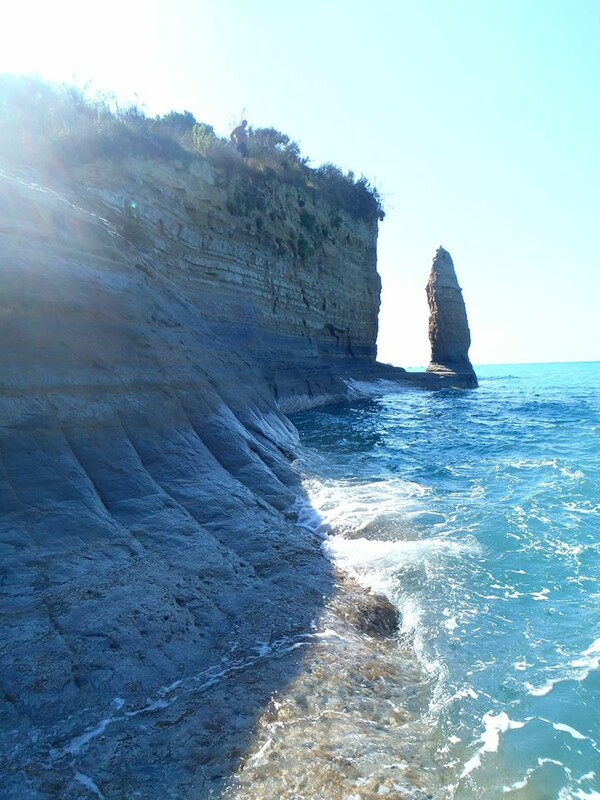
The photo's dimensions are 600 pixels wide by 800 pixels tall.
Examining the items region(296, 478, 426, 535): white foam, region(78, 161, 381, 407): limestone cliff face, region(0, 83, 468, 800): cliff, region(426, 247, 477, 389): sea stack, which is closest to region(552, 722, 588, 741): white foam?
region(0, 83, 468, 800): cliff

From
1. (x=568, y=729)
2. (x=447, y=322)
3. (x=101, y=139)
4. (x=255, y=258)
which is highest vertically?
(x=101, y=139)

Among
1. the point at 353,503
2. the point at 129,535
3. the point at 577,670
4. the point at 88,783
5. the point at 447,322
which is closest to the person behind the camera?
the point at 88,783

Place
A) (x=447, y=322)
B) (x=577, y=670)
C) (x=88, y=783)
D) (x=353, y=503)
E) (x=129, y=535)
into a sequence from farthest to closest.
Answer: (x=447, y=322), (x=353, y=503), (x=129, y=535), (x=577, y=670), (x=88, y=783)

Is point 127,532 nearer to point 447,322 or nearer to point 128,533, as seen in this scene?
point 128,533

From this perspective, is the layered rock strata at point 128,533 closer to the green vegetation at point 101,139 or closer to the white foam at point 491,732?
the white foam at point 491,732

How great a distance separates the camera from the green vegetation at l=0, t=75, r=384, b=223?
12984 millimetres

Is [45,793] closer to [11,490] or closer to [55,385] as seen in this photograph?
[11,490]

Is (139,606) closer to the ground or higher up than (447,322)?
closer to the ground

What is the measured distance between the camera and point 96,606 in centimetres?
342

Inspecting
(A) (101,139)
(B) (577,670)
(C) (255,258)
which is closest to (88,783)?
(B) (577,670)

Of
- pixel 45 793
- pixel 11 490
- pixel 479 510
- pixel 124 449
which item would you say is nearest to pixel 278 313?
pixel 479 510

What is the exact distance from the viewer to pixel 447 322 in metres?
35.8

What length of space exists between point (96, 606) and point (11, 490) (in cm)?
126

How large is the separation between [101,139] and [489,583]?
1486 cm
